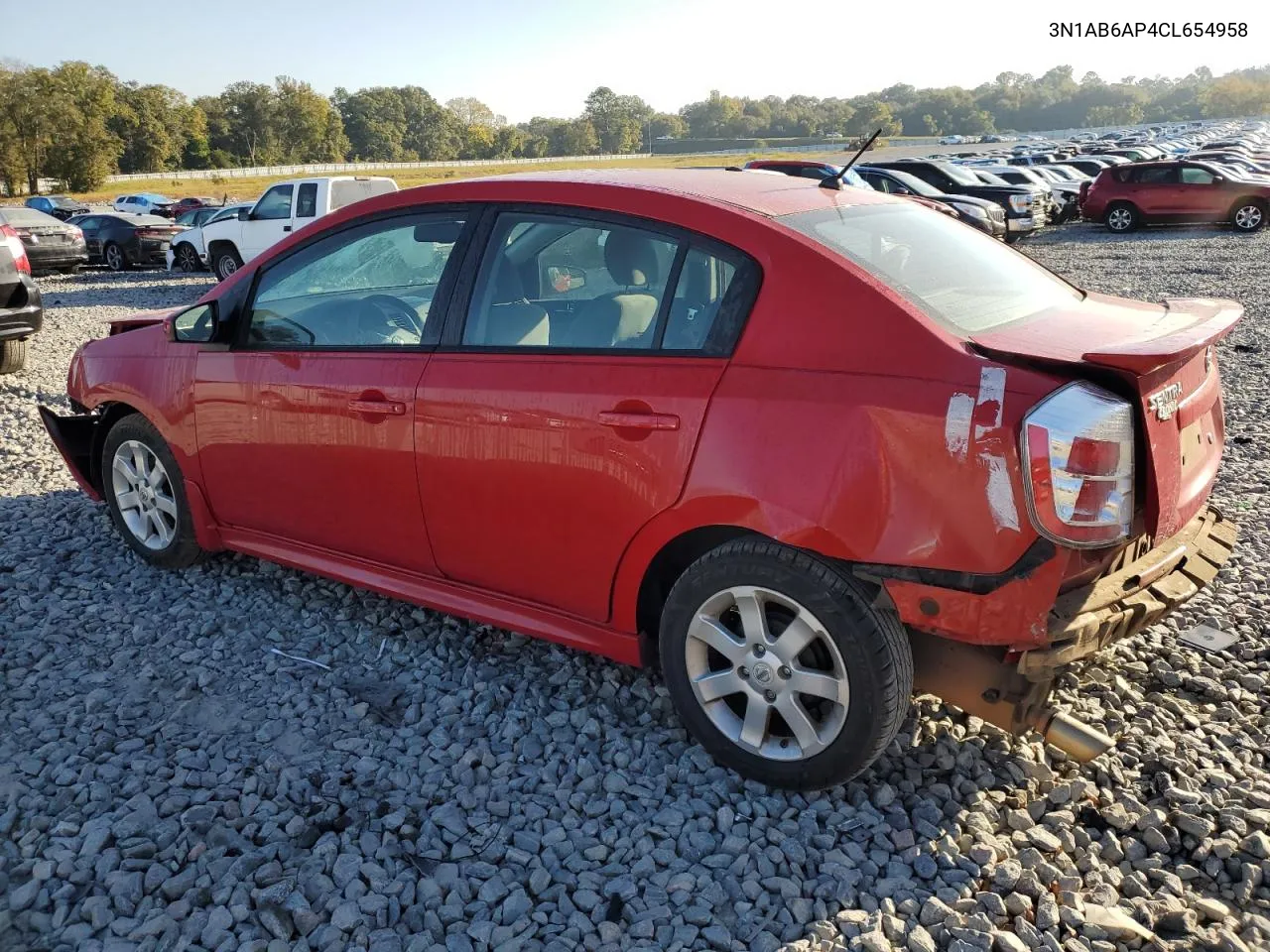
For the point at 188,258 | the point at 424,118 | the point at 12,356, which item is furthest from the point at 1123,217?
the point at 424,118

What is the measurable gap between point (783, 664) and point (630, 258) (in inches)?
52.1

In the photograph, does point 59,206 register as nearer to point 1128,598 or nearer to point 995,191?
point 995,191

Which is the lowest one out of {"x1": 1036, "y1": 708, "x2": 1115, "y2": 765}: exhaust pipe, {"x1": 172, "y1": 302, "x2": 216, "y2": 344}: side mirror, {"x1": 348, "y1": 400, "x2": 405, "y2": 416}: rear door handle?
{"x1": 1036, "y1": 708, "x2": 1115, "y2": 765}: exhaust pipe

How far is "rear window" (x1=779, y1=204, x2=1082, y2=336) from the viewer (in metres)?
2.77

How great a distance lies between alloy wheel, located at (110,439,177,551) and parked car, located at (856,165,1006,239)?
53.2 feet

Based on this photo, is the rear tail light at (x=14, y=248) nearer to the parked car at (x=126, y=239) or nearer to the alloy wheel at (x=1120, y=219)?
the parked car at (x=126, y=239)

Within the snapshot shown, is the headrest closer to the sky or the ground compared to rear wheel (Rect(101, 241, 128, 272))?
closer to the sky

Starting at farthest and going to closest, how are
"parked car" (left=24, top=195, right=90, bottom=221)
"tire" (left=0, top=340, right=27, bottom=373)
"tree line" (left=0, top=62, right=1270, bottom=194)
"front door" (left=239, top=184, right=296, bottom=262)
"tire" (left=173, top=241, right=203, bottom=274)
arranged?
"tree line" (left=0, top=62, right=1270, bottom=194)
"parked car" (left=24, top=195, right=90, bottom=221)
"tire" (left=173, top=241, right=203, bottom=274)
"front door" (left=239, top=184, right=296, bottom=262)
"tire" (left=0, top=340, right=27, bottom=373)

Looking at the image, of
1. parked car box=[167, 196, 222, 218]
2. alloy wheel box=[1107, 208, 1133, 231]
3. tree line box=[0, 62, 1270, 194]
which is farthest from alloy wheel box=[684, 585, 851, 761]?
tree line box=[0, 62, 1270, 194]

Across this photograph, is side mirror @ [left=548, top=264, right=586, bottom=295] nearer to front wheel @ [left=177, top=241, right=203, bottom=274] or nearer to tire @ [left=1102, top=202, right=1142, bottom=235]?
front wheel @ [left=177, top=241, right=203, bottom=274]

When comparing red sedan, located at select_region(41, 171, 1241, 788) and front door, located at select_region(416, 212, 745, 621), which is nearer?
red sedan, located at select_region(41, 171, 1241, 788)

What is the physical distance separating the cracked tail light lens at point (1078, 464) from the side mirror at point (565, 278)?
4.96ft

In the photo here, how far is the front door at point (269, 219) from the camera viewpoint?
53.5 ft

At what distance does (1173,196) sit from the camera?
22.5 metres
